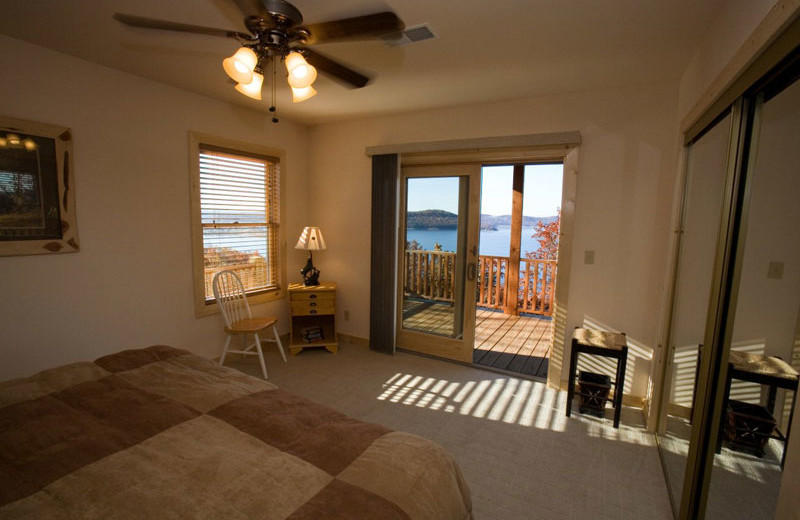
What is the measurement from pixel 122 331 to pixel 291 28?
2.76 m

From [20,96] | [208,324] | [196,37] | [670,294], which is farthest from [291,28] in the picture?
[208,324]

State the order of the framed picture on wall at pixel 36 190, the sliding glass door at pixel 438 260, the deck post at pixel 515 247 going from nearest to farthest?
the framed picture on wall at pixel 36 190 < the sliding glass door at pixel 438 260 < the deck post at pixel 515 247

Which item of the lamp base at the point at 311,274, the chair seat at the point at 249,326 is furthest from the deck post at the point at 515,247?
the chair seat at the point at 249,326

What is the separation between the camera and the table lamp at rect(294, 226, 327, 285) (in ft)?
13.4

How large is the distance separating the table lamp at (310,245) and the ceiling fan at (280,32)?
241cm

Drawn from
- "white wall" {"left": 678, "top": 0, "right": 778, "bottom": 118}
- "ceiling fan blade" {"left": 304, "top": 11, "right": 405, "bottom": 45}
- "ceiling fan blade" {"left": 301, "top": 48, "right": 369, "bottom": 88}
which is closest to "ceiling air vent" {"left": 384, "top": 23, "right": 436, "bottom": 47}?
"ceiling fan blade" {"left": 301, "top": 48, "right": 369, "bottom": 88}

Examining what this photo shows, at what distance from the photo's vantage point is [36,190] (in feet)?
8.05

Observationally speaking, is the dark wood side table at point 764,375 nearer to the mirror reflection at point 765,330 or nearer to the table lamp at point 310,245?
the mirror reflection at point 765,330

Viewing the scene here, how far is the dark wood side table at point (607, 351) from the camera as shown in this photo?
268 centimetres

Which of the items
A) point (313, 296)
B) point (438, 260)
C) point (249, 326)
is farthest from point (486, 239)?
point (249, 326)

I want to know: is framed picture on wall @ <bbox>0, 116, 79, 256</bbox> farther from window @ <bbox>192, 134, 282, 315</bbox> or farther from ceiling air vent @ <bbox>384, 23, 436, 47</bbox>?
ceiling air vent @ <bbox>384, 23, 436, 47</bbox>

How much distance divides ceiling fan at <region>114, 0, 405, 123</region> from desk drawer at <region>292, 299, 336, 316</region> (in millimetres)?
2600

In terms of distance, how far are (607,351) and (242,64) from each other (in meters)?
2.84

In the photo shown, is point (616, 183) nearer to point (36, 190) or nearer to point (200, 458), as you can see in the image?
point (200, 458)
